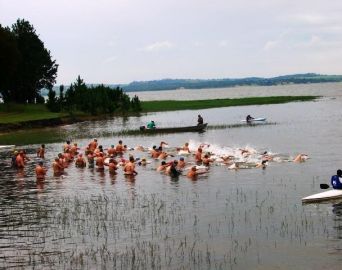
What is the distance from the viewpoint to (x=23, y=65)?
115 m

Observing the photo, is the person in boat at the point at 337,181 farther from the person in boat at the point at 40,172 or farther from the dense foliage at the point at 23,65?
the dense foliage at the point at 23,65

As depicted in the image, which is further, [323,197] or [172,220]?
[323,197]

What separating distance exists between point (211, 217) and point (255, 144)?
1420 inches

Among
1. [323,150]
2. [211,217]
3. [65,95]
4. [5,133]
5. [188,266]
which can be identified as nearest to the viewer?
[188,266]

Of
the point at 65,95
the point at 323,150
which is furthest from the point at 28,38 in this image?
the point at 323,150

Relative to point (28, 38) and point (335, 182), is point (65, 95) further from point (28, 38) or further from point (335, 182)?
point (335, 182)

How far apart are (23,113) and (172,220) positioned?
84.3 m

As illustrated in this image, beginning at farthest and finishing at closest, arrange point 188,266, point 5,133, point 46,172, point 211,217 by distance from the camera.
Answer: point 5,133 → point 46,172 → point 211,217 → point 188,266

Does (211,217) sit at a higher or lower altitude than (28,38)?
lower

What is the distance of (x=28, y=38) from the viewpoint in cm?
12338

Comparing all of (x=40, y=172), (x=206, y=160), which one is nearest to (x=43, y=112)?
(x=40, y=172)

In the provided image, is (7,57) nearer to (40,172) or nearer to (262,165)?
Answer: (40,172)

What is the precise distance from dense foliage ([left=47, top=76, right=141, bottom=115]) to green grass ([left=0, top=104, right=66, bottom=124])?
3571 mm

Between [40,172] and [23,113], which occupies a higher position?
[23,113]
